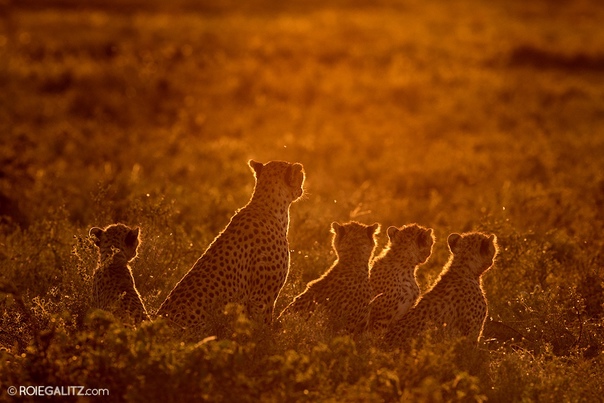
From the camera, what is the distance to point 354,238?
823 centimetres

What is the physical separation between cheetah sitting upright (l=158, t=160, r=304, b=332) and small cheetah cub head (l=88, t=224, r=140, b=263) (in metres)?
0.64

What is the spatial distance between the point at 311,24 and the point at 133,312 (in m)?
25.8

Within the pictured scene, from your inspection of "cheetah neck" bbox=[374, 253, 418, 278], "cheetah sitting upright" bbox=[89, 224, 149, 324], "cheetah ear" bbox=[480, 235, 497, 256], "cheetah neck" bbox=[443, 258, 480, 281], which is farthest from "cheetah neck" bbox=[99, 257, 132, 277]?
"cheetah ear" bbox=[480, 235, 497, 256]

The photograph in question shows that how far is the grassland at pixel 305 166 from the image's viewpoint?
651 cm

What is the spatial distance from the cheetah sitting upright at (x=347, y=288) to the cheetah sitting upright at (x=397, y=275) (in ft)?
0.45

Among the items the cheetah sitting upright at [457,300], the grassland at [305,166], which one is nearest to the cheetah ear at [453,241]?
the cheetah sitting upright at [457,300]

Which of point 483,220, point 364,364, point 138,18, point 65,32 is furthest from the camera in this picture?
point 138,18

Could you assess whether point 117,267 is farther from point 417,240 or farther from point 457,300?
point 457,300

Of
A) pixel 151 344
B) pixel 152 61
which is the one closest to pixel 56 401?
pixel 151 344

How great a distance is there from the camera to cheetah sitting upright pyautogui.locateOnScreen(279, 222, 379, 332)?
304 inches

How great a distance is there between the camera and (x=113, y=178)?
13.6m

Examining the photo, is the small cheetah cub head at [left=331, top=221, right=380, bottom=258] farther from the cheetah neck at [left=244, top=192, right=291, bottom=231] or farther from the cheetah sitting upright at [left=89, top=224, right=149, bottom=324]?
the cheetah sitting upright at [left=89, top=224, right=149, bottom=324]

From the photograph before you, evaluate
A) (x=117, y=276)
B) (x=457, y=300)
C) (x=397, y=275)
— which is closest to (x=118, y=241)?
(x=117, y=276)

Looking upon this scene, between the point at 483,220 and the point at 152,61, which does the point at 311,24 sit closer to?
the point at 152,61
